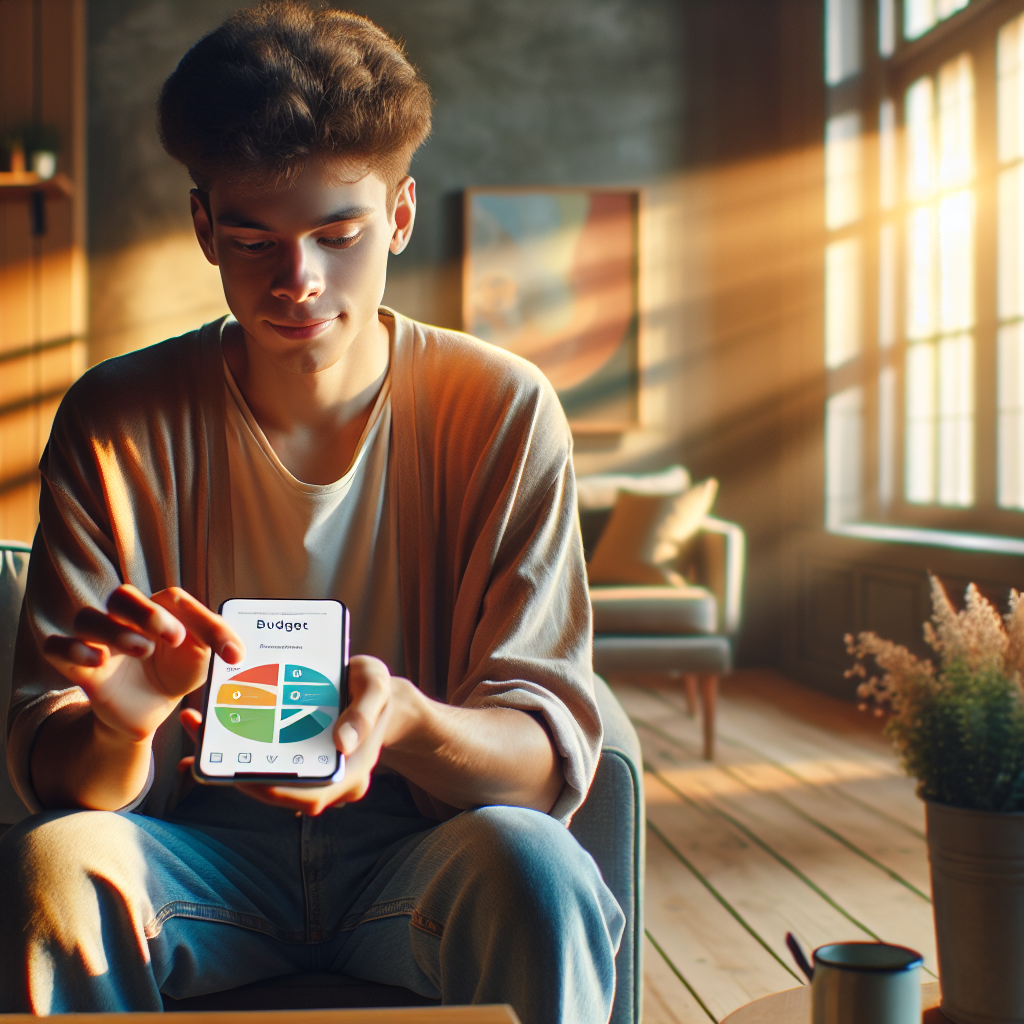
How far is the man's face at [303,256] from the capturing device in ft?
3.35

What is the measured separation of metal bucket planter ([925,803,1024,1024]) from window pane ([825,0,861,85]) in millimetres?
4227

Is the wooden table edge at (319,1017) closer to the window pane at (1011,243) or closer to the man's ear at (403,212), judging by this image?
the man's ear at (403,212)

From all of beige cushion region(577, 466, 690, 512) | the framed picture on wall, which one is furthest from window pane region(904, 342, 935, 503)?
the framed picture on wall

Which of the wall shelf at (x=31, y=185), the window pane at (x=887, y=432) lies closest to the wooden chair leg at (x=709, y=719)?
the window pane at (x=887, y=432)

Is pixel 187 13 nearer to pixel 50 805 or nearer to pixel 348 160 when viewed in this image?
pixel 348 160

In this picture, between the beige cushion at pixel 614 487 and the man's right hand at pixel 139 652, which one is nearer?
the man's right hand at pixel 139 652

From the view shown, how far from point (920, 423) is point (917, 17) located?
162cm

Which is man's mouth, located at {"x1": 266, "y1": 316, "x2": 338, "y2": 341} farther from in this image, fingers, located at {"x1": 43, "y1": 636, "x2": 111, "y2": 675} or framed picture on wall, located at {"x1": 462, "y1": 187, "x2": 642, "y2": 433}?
framed picture on wall, located at {"x1": 462, "y1": 187, "x2": 642, "y2": 433}

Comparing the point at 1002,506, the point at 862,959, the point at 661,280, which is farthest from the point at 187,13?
the point at 862,959

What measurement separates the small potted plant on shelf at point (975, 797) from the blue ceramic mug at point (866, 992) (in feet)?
0.60

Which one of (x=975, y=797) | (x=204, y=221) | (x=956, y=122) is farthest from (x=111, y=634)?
(x=956, y=122)

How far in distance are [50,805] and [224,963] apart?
206 millimetres

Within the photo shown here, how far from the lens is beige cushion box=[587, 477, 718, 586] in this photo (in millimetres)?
3771

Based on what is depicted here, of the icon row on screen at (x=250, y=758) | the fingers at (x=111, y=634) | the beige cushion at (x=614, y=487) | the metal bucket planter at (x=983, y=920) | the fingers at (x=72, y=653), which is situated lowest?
the metal bucket planter at (x=983, y=920)
